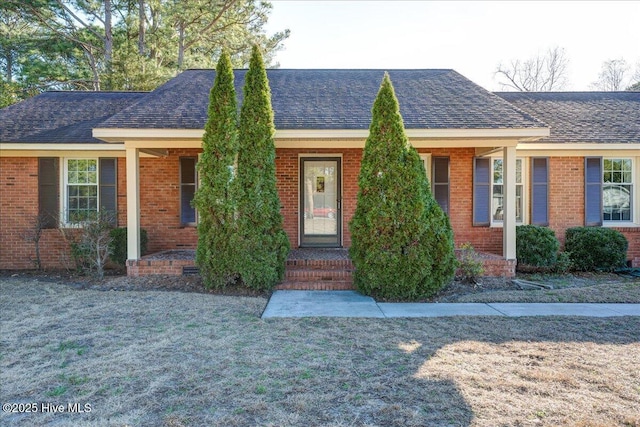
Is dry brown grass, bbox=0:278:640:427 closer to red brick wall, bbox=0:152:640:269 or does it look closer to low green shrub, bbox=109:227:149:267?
low green shrub, bbox=109:227:149:267

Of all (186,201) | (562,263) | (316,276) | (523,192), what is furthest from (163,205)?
(562,263)

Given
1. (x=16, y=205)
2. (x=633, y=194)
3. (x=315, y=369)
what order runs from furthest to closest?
(x=633, y=194) → (x=16, y=205) → (x=315, y=369)

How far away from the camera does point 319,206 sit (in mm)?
10016

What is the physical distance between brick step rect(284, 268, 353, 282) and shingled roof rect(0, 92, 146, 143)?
5295 millimetres

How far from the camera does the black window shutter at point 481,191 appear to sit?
9.87 m

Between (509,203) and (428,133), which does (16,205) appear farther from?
(509,203)

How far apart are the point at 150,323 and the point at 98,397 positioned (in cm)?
214

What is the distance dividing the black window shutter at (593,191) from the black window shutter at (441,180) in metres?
3.30

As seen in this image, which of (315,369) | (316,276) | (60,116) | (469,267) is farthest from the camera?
(60,116)

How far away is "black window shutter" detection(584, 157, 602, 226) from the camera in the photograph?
9977mm

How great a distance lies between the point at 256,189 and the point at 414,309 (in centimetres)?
321

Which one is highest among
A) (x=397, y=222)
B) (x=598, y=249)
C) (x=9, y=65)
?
(x=9, y=65)

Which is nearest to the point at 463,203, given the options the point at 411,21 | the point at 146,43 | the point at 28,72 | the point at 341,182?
the point at 341,182

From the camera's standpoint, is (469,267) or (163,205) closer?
(469,267)
